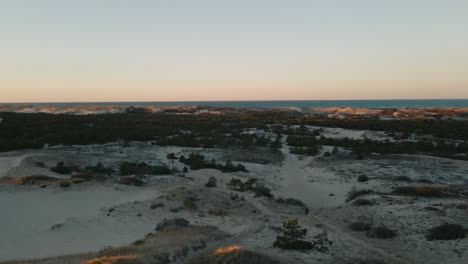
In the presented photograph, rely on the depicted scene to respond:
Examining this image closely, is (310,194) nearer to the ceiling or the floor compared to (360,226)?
nearer to the floor

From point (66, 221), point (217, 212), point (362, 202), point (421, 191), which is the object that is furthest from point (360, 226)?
point (66, 221)

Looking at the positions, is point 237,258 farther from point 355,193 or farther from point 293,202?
point 355,193

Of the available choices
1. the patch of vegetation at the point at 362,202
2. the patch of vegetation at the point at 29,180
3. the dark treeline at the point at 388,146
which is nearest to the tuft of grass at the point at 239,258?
the patch of vegetation at the point at 362,202

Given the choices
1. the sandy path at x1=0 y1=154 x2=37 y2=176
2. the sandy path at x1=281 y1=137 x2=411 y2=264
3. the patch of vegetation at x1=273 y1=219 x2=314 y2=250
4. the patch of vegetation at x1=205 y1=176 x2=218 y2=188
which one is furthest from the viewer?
the sandy path at x1=0 y1=154 x2=37 y2=176

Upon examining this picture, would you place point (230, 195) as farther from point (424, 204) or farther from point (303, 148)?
point (303, 148)

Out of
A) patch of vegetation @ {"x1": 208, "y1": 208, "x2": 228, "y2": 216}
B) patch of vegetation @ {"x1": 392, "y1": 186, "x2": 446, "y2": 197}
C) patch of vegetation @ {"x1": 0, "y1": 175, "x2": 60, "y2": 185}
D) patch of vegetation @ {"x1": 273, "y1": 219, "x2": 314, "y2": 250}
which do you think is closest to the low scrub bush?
patch of vegetation @ {"x1": 273, "y1": 219, "x2": 314, "y2": 250}

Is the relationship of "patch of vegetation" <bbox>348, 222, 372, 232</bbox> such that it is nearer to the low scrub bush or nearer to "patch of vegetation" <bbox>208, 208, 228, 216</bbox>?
the low scrub bush

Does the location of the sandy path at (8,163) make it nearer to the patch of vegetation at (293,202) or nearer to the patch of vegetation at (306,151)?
the patch of vegetation at (293,202)

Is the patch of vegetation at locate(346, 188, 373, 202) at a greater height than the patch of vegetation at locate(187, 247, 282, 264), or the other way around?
the patch of vegetation at locate(187, 247, 282, 264)
